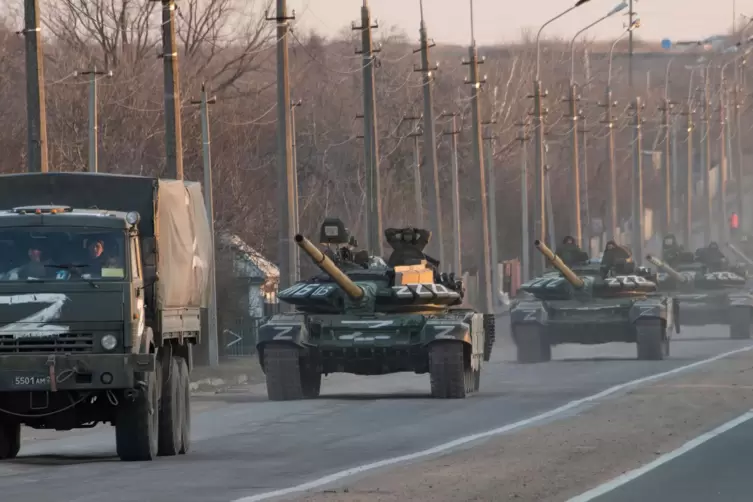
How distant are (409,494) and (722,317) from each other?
36856mm

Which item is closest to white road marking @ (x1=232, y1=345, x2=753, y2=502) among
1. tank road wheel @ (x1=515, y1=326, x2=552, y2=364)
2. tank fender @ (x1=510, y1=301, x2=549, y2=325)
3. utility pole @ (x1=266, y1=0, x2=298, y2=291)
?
tank fender @ (x1=510, y1=301, x2=549, y2=325)

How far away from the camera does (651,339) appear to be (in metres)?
40.0

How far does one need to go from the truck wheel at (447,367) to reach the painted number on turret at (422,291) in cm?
110

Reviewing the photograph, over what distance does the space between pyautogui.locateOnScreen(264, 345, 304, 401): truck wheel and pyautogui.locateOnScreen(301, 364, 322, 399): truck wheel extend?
31 cm

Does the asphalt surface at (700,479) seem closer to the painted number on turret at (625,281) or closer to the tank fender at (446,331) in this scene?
the tank fender at (446,331)

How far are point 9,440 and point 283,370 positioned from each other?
388 inches

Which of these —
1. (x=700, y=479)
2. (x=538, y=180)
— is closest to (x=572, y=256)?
(x=700, y=479)

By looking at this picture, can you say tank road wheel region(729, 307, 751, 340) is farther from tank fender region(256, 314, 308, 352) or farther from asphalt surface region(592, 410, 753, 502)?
asphalt surface region(592, 410, 753, 502)

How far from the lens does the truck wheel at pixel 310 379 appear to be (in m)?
29.9

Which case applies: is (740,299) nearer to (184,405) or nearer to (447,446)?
(447,446)

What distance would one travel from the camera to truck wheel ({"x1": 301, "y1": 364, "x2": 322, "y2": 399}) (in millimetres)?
29938

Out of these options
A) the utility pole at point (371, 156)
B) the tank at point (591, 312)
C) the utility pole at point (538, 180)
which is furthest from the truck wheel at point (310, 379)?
the utility pole at point (538, 180)

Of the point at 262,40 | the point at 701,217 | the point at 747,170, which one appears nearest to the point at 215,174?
the point at 262,40

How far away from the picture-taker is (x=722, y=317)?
51094 millimetres
